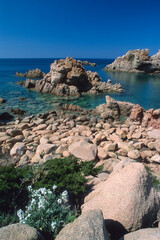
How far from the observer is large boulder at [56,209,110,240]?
2.33 m

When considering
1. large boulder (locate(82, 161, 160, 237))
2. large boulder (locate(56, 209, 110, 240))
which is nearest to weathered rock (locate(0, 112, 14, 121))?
large boulder (locate(82, 161, 160, 237))

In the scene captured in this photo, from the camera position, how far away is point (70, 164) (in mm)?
4812

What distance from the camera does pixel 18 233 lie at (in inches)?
95.5

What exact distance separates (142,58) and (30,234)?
81.9 meters

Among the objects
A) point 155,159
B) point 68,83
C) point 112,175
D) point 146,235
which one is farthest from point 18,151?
point 68,83

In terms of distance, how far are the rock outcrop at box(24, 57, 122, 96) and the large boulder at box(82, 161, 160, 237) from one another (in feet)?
80.7

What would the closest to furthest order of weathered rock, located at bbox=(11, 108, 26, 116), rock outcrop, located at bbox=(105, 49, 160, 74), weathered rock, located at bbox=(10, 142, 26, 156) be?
weathered rock, located at bbox=(10, 142, 26, 156), weathered rock, located at bbox=(11, 108, 26, 116), rock outcrop, located at bbox=(105, 49, 160, 74)

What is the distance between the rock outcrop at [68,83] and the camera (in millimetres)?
27969

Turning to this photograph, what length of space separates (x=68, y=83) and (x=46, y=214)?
2823cm

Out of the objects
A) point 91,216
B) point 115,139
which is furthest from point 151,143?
point 91,216

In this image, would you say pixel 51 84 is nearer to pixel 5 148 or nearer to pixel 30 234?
pixel 5 148

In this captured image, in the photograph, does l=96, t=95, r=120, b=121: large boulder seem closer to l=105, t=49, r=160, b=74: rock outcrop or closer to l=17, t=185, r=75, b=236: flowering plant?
l=17, t=185, r=75, b=236: flowering plant

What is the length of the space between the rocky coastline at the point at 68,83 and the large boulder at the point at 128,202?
24.5 meters

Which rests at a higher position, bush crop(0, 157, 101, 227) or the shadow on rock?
bush crop(0, 157, 101, 227)
